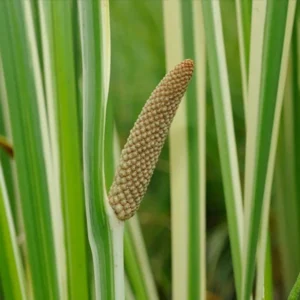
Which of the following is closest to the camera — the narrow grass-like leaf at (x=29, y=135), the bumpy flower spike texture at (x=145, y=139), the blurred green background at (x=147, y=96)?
the bumpy flower spike texture at (x=145, y=139)

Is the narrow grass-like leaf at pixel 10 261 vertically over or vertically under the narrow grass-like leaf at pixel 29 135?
under

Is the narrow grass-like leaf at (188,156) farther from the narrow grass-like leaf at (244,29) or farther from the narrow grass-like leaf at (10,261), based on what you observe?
the narrow grass-like leaf at (10,261)

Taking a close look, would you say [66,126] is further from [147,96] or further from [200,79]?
[147,96]

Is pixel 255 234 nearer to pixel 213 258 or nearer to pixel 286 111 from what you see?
pixel 286 111

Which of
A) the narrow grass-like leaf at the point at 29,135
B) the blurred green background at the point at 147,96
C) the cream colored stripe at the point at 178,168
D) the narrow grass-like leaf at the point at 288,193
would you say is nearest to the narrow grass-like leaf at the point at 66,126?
the narrow grass-like leaf at the point at 29,135

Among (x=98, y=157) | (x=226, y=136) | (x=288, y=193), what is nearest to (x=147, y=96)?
(x=288, y=193)

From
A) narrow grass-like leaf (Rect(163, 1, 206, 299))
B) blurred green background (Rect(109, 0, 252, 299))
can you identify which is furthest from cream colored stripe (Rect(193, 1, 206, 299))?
blurred green background (Rect(109, 0, 252, 299))
